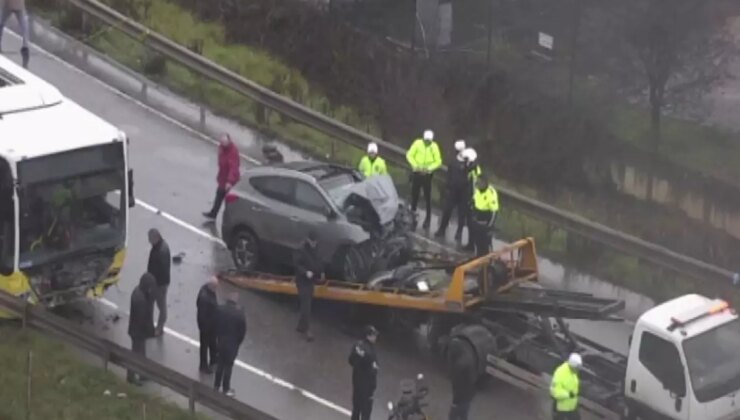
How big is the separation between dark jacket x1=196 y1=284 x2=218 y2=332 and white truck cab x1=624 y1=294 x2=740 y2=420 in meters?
4.61

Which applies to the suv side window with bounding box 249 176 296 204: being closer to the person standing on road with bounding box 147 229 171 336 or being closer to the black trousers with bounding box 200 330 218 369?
the person standing on road with bounding box 147 229 171 336

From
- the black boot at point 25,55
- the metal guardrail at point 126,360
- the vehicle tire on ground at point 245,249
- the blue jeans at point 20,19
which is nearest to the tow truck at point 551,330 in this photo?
the vehicle tire on ground at point 245,249

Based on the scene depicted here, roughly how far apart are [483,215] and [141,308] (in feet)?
17.3

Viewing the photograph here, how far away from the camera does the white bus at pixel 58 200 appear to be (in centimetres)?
1784

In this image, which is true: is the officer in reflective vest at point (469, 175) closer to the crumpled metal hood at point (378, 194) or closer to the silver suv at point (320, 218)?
the silver suv at point (320, 218)

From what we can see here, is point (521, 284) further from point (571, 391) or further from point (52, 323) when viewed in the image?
point (52, 323)

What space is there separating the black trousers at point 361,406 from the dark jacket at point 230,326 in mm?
1479

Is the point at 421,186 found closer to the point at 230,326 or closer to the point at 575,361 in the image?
the point at 230,326

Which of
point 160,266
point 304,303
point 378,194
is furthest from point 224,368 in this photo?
point 378,194

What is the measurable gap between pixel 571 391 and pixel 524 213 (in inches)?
262

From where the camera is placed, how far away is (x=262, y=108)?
26.0 metres

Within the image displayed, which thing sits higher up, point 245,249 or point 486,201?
point 486,201

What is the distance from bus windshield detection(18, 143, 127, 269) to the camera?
58.9ft

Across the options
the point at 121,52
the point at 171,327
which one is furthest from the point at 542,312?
the point at 121,52
